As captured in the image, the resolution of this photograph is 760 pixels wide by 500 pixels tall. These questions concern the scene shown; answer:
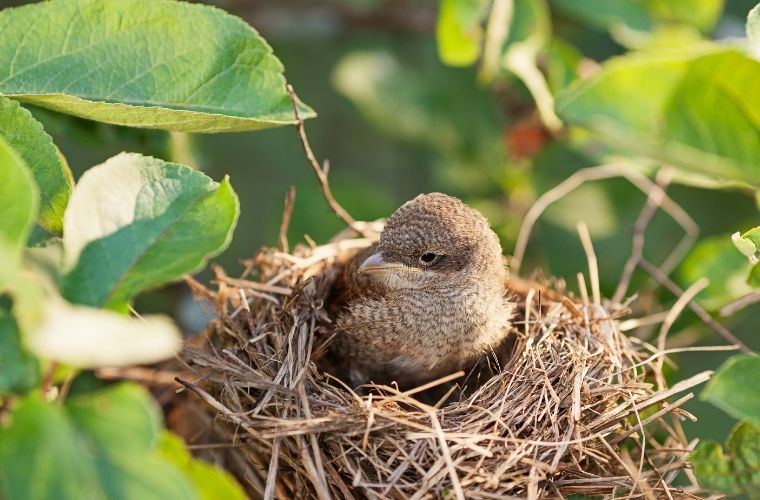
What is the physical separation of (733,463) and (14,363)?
134 cm

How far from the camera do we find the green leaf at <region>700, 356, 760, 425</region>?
4.54 feet

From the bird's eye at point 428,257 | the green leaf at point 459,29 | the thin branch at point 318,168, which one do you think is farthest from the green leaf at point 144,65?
the green leaf at point 459,29

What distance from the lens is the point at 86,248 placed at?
1.36 m

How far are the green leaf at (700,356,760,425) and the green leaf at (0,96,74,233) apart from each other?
1.20 m

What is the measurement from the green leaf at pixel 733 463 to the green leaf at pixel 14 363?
50.5 inches

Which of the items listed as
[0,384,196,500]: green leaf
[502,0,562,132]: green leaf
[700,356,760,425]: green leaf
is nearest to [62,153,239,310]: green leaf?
[0,384,196,500]: green leaf

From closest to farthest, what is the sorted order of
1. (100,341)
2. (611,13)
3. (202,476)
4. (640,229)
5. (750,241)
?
(100,341) → (202,476) → (750,241) → (640,229) → (611,13)

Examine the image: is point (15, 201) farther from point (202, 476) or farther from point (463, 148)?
point (463, 148)

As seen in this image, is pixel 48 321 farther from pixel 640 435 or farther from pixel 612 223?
pixel 612 223

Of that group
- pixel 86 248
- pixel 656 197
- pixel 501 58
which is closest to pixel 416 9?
pixel 501 58

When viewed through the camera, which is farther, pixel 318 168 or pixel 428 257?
pixel 428 257

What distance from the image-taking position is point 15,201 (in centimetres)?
121

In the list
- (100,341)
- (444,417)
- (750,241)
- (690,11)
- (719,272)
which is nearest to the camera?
(100,341)

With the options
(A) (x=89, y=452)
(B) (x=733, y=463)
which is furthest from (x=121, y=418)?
(B) (x=733, y=463)
